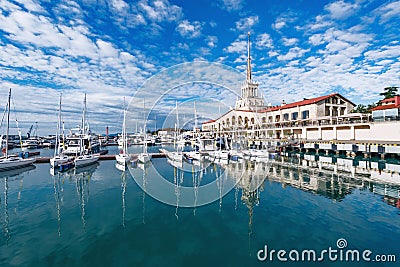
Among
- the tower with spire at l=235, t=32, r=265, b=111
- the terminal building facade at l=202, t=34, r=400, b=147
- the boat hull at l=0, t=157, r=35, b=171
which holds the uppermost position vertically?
the tower with spire at l=235, t=32, r=265, b=111

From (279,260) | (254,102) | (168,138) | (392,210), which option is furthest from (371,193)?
(168,138)

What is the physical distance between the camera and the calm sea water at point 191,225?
791cm

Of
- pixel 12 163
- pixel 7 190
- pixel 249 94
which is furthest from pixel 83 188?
pixel 249 94

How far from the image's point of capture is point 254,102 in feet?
264

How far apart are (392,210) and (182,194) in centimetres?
1321

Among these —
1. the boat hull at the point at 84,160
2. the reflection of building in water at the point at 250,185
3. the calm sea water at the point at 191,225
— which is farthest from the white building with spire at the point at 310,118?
the calm sea water at the point at 191,225

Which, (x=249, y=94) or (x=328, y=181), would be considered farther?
(x=249, y=94)

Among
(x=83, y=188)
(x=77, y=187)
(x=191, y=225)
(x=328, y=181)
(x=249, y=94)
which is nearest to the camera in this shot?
(x=191, y=225)

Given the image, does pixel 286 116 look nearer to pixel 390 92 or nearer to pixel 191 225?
pixel 390 92

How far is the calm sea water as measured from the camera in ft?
26.0

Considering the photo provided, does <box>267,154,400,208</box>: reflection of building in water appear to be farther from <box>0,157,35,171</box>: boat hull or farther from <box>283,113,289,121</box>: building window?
<box>283,113,289,121</box>: building window

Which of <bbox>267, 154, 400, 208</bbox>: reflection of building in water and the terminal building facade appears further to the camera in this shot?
the terminal building facade

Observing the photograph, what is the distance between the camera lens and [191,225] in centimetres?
1050

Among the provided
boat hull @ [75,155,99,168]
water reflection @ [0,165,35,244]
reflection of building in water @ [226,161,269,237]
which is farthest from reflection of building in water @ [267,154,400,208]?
boat hull @ [75,155,99,168]
